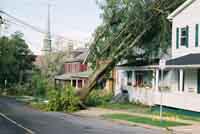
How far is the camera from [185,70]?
106ft

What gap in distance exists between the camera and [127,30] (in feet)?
129

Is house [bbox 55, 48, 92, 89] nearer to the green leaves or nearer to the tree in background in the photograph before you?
the tree in background

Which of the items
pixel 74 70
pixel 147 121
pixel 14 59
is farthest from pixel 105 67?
pixel 14 59

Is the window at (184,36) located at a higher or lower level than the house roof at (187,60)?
higher

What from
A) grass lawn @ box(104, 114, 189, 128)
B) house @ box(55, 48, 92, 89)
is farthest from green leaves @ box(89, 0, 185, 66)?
house @ box(55, 48, 92, 89)

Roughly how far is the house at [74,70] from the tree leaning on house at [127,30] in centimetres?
2345

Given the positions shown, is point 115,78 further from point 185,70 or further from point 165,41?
point 185,70

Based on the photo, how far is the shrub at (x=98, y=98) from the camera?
4045 cm

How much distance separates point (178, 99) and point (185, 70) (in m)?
3.44

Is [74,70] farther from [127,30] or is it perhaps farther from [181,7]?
[181,7]

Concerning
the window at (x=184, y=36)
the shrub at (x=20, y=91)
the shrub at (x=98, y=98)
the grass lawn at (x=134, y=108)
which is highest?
the window at (x=184, y=36)

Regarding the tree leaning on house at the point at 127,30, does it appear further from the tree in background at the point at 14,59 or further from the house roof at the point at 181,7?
the tree in background at the point at 14,59

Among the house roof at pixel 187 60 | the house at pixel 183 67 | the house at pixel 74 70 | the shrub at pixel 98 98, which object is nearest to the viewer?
the house roof at pixel 187 60

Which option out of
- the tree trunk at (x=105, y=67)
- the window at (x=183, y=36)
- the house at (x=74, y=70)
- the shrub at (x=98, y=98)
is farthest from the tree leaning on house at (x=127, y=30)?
the house at (x=74, y=70)
